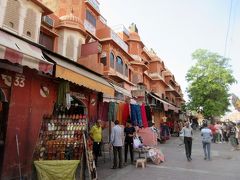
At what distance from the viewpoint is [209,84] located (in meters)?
40.2

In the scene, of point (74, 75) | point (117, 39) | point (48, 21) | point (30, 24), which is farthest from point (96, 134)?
point (117, 39)

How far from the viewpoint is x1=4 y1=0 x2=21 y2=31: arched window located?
12.3 metres

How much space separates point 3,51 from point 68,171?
11.0 ft

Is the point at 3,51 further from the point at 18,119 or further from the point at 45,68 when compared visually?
the point at 18,119

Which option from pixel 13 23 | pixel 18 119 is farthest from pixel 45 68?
pixel 13 23

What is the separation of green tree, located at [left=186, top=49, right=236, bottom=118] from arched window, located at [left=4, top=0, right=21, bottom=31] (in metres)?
33.3

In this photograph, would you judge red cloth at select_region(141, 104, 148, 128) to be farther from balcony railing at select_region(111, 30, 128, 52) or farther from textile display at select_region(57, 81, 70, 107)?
balcony railing at select_region(111, 30, 128, 52)

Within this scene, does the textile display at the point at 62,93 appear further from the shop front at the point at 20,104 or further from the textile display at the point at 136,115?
the textile display at the point at 136,115

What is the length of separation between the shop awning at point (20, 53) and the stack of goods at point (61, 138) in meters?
1.57

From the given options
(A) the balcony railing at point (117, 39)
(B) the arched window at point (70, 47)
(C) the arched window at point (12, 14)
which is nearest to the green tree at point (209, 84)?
(A) the balcony railing at point (117, 39)

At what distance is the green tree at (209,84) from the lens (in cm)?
4028

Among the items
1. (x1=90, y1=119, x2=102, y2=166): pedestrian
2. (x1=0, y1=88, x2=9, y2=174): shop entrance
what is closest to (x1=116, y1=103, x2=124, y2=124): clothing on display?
(x1=90, y1=119, x2=102, y2=166): pedestrian

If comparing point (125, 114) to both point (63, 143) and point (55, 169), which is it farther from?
point (55, 169)

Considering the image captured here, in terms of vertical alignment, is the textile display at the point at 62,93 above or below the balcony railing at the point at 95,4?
below
